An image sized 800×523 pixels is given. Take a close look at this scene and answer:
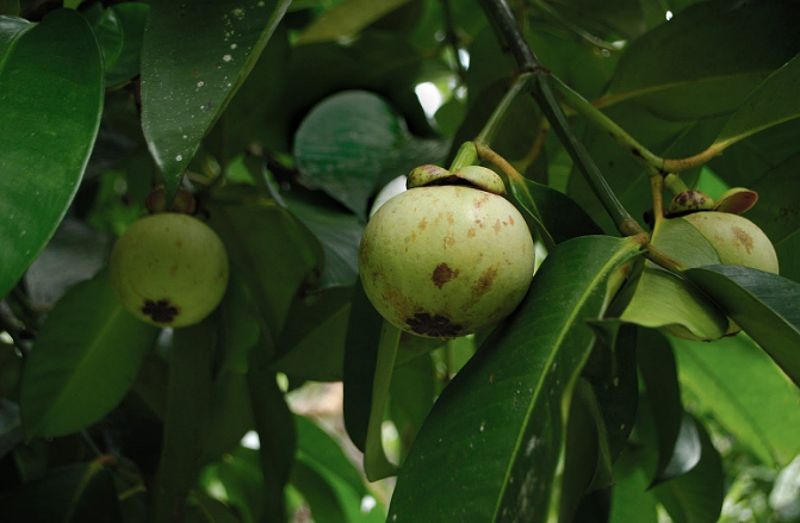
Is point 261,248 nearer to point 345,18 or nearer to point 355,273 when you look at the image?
point 355,273

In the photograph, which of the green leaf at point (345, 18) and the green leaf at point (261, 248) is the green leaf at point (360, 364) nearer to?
the green leaf at point (261, 248)

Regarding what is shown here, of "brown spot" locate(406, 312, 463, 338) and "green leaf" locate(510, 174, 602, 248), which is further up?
"green leaf" locate(510, 174, 602, 248)

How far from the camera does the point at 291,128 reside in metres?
1.40

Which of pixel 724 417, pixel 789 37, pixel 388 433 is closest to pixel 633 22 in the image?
pixel 789 37

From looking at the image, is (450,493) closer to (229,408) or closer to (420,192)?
(420,192)

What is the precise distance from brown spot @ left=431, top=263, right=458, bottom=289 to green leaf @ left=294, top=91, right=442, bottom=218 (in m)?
0.56

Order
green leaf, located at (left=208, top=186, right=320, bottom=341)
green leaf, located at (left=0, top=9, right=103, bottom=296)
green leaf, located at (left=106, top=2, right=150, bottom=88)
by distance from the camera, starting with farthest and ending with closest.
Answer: green leaf, located at (left=208, top=186, right=320, bottom=341)
green leaf, located at (left=106, top=2, right=150, bottom=88)
green leaf, located at (left=0, top=9, right=103, bottom=296)

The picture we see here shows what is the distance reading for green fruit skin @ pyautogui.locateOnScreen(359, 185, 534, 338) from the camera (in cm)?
61

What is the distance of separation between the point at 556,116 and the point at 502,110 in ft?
0.18

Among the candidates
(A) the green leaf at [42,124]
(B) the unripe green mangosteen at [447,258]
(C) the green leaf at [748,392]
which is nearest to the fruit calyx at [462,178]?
(B) the unripe green mangosteen at [447,258]

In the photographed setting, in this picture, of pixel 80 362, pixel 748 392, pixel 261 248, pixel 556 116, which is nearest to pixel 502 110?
pixel 556 116

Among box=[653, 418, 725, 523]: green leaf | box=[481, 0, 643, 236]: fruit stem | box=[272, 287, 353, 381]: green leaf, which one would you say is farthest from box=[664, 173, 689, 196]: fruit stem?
box=[653, 418, 725, 523]: green leaf

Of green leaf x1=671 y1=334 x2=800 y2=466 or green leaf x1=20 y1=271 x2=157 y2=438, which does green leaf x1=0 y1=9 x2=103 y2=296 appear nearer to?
green leaf x1=20 y1=271 x2=157 y2=438

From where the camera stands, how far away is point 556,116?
0.78 meters
